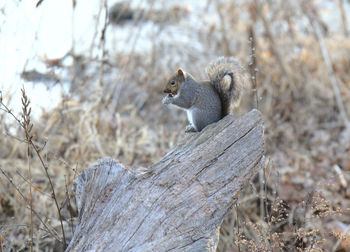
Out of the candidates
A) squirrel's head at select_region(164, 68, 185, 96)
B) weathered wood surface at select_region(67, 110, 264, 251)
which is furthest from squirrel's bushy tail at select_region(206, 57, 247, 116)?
weathered wood surface at select_region(67, 110, 264, 251)

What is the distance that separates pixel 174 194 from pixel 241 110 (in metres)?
2.59

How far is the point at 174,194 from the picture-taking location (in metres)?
1.97

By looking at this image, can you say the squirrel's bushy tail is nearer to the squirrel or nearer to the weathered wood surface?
the squirrel

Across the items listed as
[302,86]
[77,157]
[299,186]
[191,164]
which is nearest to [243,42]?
[302,86]

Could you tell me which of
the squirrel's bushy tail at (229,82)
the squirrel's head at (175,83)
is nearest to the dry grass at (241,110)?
the squirrel's bushy tail at (229,82)

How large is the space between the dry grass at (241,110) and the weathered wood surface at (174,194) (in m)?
0.24

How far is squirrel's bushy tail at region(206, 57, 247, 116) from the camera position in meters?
2.45

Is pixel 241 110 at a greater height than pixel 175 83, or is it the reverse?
pixel 175 83

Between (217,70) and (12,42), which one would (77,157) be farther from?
(217,70)

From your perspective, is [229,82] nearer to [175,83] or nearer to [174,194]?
[175,83]

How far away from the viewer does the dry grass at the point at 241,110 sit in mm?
3145

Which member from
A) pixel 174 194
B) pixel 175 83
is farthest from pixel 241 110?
pixel 174 194

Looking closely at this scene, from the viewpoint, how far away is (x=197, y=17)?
6676 mm

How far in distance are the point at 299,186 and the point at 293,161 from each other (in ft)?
1.49
